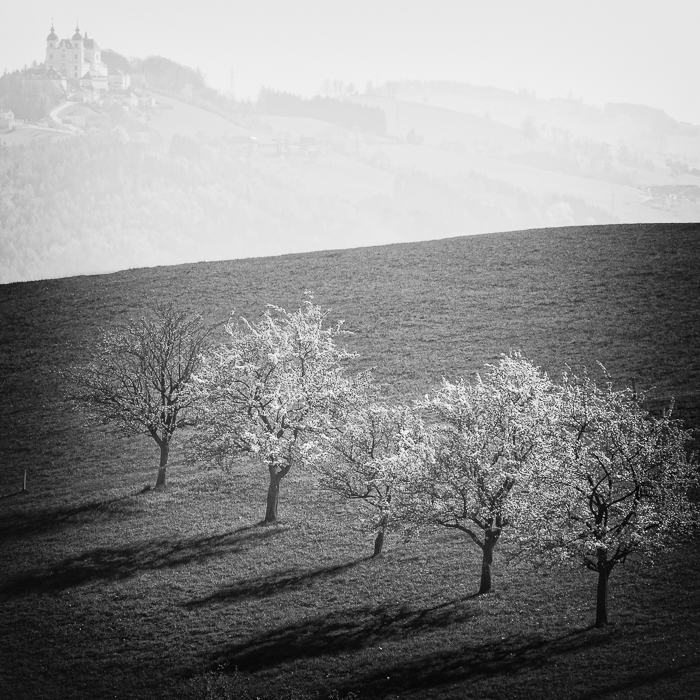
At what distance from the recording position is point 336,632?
1323 inches

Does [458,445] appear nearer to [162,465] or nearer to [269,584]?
[269,584]

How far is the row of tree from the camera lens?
102 ft

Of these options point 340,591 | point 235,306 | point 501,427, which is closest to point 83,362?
point 235,306

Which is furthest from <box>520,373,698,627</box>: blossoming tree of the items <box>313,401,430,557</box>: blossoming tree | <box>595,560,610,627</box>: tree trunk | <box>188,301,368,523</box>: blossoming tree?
<box>188,301,368,523</box>: blossoming tree

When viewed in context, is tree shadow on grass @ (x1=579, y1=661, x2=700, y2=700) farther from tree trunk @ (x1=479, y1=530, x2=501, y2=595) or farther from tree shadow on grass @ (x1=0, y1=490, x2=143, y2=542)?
tree shadow on grass @ (x1=0, y1=490, x2=143, y2=542)

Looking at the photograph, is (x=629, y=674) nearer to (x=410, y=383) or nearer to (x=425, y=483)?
(x=425, y=483)

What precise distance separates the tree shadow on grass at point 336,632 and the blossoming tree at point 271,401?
9145 millimetres

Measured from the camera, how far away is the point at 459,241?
90688 mm

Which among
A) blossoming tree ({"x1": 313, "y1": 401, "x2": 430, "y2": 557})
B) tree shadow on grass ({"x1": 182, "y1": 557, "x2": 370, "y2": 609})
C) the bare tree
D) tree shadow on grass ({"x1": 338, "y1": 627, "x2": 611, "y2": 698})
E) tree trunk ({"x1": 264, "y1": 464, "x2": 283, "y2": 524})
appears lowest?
tree shadow on grass ({"x1": 338, "y1": 627, "x2": 611, "y2": 698})

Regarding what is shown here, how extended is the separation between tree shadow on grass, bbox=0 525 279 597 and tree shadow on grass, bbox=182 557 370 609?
3.08 m

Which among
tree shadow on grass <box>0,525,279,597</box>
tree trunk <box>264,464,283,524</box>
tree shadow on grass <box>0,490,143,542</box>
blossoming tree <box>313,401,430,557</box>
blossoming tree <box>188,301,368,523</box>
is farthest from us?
tree shadow on grass <box>0,490,143,542</box>

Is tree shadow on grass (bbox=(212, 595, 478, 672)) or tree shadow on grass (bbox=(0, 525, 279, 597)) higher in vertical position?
tree shadow on grass (bbox=(0, 525, 279, 597))

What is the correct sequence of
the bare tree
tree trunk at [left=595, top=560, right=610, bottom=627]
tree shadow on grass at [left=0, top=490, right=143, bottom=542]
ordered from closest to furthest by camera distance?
tree trunk at [left=595, top=560, right=610, bottom=627], tree shadow on grass at [left=0, top=490, right=143, bottom=542], the bare tree

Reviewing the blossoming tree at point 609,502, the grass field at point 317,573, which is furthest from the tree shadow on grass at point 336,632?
the blossoming tree at point 609,502
